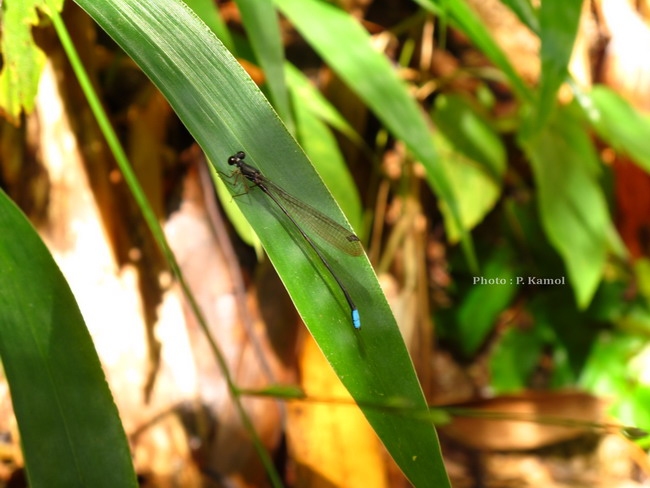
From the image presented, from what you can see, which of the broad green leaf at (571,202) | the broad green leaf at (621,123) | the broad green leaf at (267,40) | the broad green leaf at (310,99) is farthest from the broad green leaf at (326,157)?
the broad green leaf at (621,123)

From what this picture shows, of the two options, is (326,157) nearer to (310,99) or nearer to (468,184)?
(310,99)

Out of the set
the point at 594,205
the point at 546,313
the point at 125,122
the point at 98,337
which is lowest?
the point at 546,313

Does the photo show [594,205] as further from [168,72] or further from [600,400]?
[168,72]

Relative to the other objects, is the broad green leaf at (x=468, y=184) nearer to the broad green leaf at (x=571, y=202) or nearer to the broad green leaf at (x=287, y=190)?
the broad green leaf at (x=571, y=202)

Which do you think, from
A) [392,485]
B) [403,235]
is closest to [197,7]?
[403,235]

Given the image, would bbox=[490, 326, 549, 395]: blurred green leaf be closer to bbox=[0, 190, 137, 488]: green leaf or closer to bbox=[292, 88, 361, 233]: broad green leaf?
bbox=[292, 88, 361, 233]: broad green leaf

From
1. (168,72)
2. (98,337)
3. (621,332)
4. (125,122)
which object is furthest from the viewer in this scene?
(621,332)
